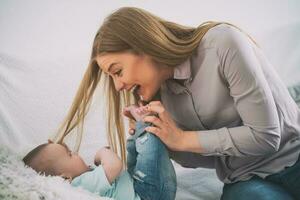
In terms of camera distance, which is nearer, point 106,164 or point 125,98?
point 106,164

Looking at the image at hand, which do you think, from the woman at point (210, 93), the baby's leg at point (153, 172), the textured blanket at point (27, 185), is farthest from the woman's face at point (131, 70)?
the textured blanket at point (27, 185)

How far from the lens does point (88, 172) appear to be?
2.80 feet

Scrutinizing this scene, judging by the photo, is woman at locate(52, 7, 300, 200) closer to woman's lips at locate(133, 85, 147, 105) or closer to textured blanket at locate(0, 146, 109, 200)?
woman's lips at locate(133, 85, 147, 105)

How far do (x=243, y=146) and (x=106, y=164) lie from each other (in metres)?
0.29

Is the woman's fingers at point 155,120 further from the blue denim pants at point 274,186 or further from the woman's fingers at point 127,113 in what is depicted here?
the blue denim pants at point 274,186

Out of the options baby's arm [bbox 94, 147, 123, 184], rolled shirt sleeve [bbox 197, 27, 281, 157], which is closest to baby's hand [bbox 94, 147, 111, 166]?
baby's arm [bbox 94, 147, 123, 184]

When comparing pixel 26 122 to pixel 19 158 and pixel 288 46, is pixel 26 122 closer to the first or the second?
pixel 19 158

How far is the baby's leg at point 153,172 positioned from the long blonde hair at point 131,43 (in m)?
0.12

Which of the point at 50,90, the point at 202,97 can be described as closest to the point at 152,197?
the point at 202,97

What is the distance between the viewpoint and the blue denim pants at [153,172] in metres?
0.83

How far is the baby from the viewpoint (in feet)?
2.70

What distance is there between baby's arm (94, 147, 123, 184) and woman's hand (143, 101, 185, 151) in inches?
3.9

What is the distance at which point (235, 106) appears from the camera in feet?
2.85

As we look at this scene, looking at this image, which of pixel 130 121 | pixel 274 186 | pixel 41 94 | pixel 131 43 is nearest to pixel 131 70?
pixel 131 43
